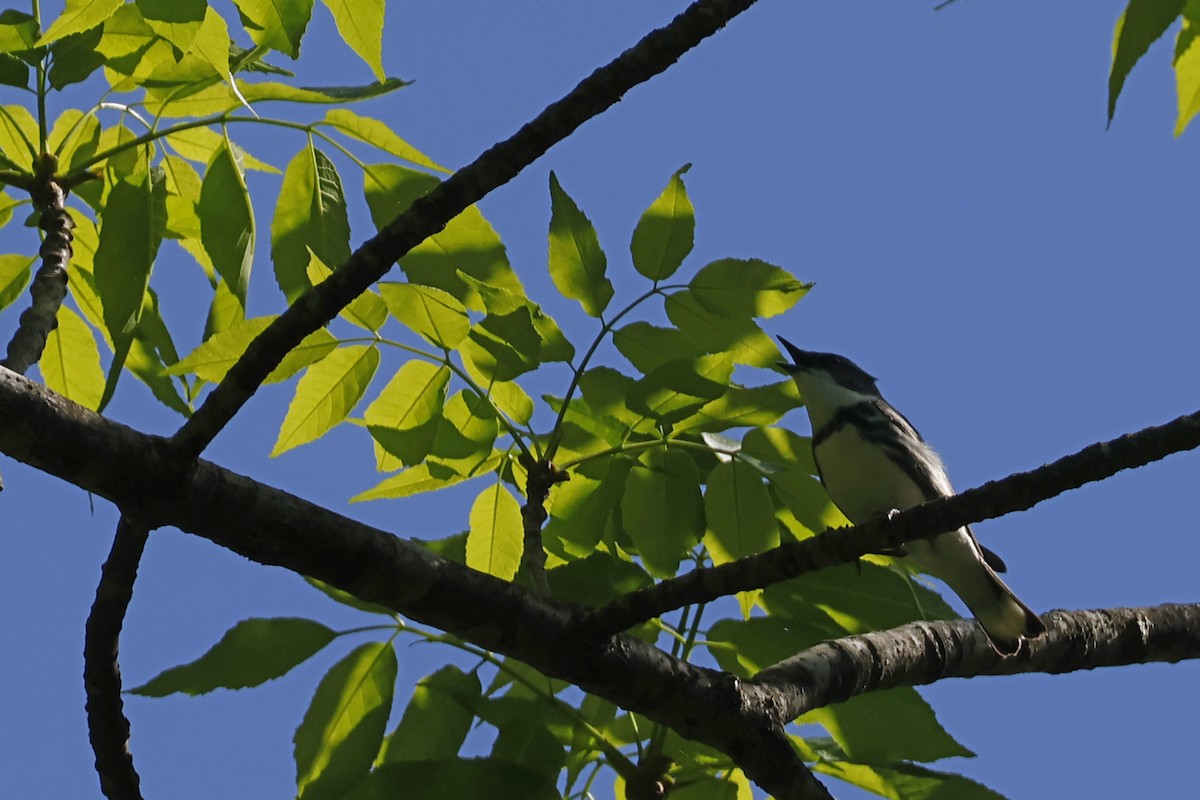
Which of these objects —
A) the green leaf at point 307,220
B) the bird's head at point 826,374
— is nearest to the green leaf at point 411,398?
the green leaf at point 307,220

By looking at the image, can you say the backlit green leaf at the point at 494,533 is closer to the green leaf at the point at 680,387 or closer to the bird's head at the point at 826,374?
the green leaf at the point at 680,387

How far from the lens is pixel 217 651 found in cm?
241

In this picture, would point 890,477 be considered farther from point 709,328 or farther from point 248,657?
point 248,657

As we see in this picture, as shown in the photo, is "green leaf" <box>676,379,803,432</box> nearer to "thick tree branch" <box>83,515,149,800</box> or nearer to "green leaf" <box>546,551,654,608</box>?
"green leaf" <box>546,551,654,608</box>

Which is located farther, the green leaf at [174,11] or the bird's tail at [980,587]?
the bird's tail at [980,587]

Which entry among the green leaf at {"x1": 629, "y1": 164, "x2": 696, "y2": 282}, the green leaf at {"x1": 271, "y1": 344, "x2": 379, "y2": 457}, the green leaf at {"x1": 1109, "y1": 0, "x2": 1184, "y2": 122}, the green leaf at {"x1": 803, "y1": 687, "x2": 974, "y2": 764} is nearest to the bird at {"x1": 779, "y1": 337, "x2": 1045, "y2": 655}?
the green leaf at {"x1": 803, "y1": 687, "x2": 974, "y2": 764}

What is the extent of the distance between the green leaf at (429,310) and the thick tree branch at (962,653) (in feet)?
2.82

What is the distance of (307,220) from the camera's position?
2604 millimetres

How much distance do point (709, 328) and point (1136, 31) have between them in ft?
3.16

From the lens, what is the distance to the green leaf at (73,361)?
115 inches

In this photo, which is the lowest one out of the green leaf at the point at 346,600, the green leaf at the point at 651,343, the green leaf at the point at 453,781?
the green leaf at the point at 453,781

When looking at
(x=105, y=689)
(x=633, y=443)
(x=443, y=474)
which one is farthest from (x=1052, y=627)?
(x=105, y=689)

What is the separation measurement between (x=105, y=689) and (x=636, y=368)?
1.20 meters

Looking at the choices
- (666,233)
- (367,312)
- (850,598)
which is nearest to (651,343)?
(666,233)
